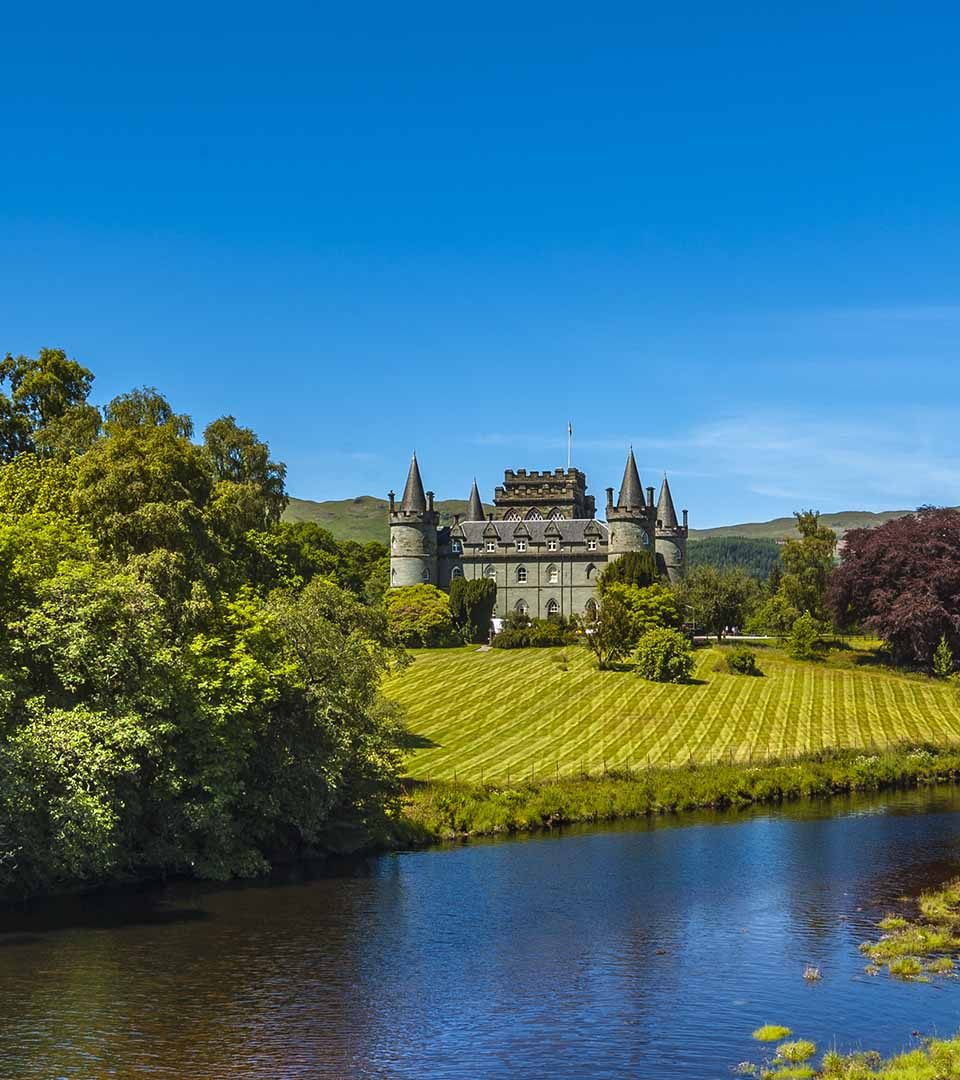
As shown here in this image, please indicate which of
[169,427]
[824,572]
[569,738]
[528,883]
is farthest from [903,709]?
[169,427]

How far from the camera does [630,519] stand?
111m

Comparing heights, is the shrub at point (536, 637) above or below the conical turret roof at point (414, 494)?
below

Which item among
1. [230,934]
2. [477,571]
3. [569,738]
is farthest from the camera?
[477,571]

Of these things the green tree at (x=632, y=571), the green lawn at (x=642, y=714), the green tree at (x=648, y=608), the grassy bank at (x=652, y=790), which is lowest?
the grassy bank at (x=652, y=790)

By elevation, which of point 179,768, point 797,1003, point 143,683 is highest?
point 143,683

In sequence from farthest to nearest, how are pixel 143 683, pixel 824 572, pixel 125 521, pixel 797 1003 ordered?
pixel 824 572 < pixel 125 521 < pixel 143 683 < pixel 797 1003

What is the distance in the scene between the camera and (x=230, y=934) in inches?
1246

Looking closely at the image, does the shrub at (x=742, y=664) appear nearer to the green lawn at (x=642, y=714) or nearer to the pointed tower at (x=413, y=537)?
the green lawn at (x=642, y=714)

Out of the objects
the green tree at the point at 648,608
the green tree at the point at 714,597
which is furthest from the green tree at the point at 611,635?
the green tree at the point at 714,597

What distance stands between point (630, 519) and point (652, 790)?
61172mm

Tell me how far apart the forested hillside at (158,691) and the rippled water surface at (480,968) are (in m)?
2.12

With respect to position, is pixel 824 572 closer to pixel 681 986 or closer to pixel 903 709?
pixel 903 709

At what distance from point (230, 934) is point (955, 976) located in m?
17.4

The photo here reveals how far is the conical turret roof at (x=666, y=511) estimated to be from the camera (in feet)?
381
